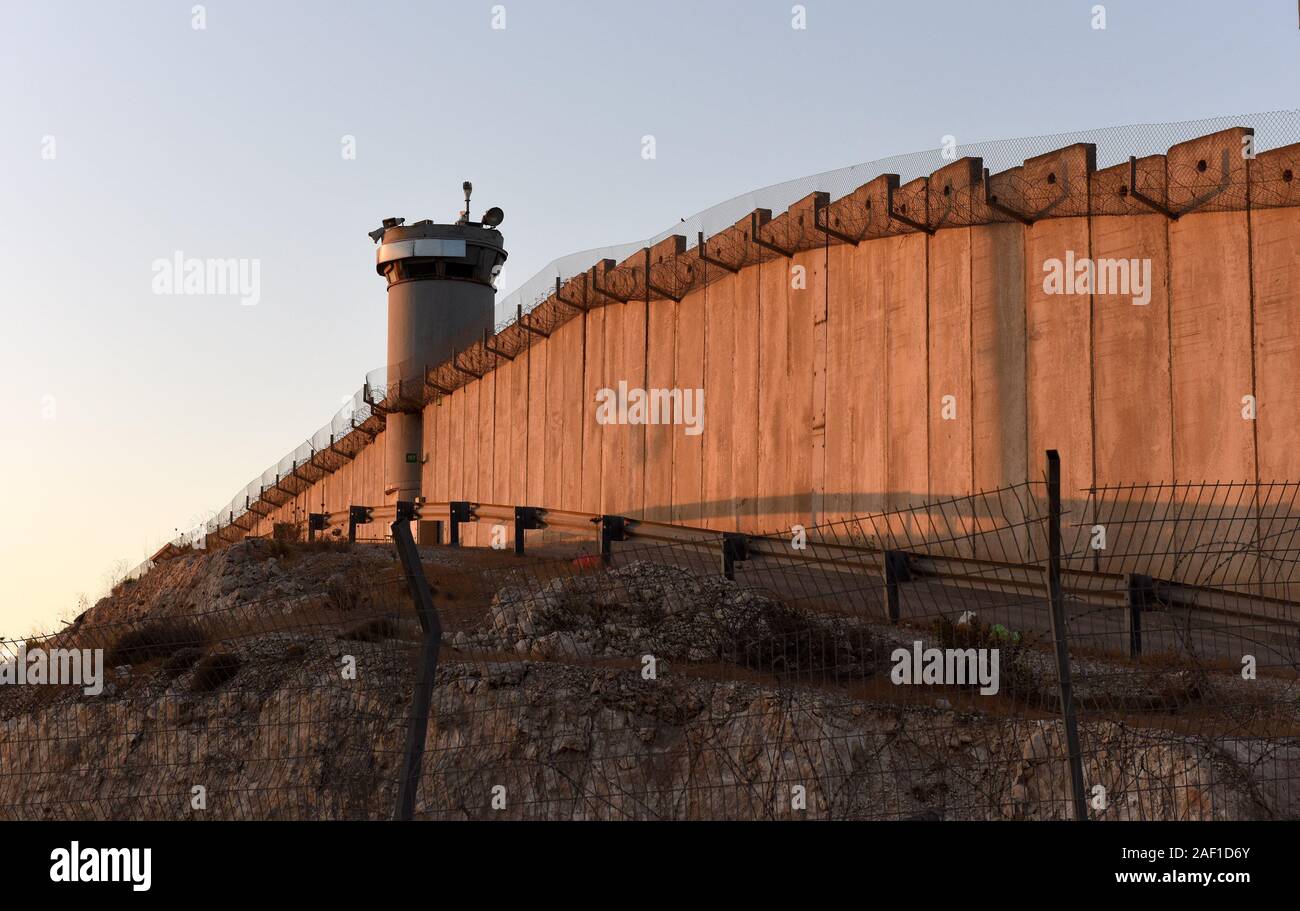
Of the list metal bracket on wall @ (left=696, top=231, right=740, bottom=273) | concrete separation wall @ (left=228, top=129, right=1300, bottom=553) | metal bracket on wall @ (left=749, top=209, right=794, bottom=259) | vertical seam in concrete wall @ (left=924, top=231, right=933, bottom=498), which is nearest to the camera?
concrete separation wall @ (left=228, top=129, right=1300, bottom=553)

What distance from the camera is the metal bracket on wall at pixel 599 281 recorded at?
34844mm

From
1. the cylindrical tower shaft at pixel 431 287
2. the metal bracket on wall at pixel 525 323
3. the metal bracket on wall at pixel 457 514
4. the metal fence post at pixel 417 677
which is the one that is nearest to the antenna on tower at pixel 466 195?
the cylindrical tower shaft at pixel 431 287

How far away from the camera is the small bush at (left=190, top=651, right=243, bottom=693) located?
1463 cm

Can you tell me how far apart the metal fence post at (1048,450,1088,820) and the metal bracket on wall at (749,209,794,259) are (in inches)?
879

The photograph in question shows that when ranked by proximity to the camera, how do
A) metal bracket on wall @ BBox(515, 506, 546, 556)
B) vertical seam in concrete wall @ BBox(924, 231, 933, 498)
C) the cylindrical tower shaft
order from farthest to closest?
the cylindrical tower shaft
metal bracket on wall @ BBox(515, 506, 546, 556)
vertical seam in concrete wall @ BBox(924, 231, 933, 498)

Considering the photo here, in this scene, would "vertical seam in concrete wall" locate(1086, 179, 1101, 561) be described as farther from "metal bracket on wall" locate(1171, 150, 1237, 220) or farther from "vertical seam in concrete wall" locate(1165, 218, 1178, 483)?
"metal bracket on wall" locate(1171, 150, 1237, 220)

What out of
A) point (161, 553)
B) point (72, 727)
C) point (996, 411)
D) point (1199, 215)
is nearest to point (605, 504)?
point (996, 411)

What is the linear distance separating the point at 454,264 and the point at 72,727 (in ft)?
131

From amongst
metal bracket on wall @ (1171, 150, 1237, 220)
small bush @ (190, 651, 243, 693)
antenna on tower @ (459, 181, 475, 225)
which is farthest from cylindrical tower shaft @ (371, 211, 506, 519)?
small bush @ (190, 651, 243, 693)

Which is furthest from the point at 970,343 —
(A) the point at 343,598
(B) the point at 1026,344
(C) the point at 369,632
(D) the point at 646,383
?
(C) the point at 369,632

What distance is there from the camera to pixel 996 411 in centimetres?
2250

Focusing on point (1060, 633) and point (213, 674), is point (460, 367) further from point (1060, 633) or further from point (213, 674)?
point (1060, 633)

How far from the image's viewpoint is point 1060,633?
6.29 metres
